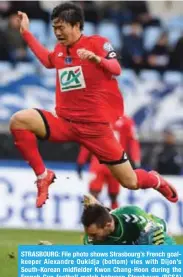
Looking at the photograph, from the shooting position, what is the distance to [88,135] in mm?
13125

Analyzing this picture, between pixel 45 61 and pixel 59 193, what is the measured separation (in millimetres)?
7382

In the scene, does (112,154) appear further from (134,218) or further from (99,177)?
(99,177)

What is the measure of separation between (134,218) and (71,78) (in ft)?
6.42

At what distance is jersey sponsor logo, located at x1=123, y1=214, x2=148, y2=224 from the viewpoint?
452 inches

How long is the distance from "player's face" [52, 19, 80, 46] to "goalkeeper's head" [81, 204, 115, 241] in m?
2.23

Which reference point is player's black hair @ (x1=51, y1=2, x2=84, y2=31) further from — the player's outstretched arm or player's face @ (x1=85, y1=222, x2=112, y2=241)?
player's face @ (x1=85, y1=222, x2=112, y2=241)

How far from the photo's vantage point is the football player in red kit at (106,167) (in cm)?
1861

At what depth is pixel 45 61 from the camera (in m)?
13.1

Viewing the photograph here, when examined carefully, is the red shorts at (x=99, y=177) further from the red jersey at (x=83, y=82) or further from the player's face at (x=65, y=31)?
the player's face at (x=65, y=31)

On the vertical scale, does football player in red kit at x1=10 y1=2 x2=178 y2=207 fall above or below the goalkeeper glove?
above

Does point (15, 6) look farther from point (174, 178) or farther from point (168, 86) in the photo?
point (174, 178)

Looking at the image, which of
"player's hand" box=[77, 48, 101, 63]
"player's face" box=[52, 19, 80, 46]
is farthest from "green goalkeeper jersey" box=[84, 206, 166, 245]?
"player's face" box=[52, 19, 80, 46]

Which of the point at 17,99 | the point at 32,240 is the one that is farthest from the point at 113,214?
the point at 17,99

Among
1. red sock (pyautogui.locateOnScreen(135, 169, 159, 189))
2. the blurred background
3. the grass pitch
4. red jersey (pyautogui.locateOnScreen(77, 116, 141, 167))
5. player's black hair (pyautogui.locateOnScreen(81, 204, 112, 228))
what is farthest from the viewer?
the blurred background
